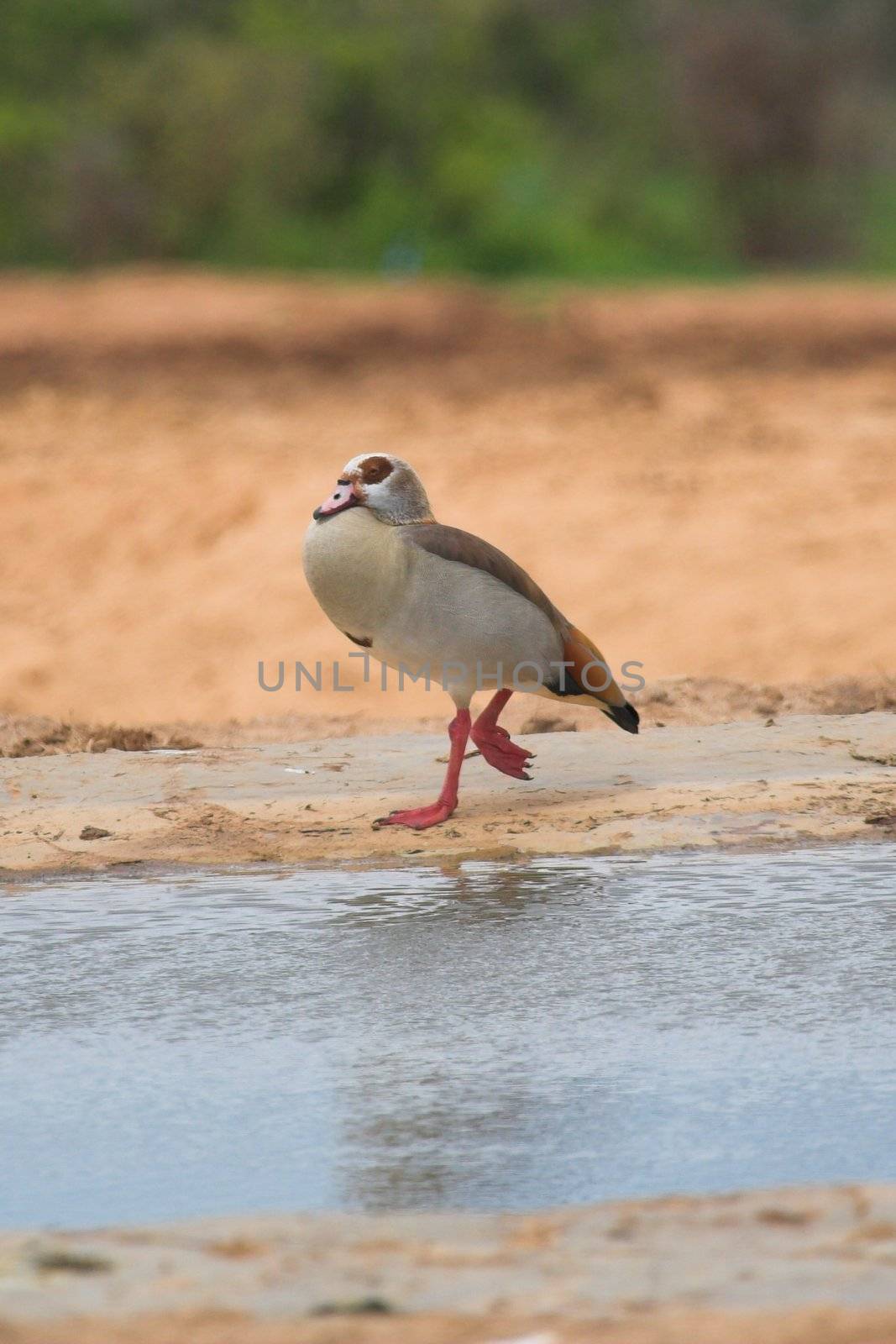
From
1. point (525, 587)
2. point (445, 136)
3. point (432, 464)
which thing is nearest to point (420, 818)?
point (525, 587)

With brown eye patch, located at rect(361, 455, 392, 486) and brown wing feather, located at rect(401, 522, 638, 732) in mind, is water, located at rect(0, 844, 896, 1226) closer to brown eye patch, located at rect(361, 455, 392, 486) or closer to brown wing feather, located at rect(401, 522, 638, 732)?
brown wing feather, located at rect(401, 522, 638, 732)

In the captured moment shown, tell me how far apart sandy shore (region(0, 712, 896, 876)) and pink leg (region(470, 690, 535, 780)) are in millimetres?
99

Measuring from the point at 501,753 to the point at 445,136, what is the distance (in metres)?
13.5

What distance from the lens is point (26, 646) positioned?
1040 cm

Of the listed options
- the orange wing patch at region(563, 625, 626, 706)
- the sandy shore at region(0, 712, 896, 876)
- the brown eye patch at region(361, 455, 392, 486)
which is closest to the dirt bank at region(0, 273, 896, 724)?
the sandy shore at region(0, 712, 896, 876)

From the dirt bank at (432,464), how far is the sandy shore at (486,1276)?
6.10 meters

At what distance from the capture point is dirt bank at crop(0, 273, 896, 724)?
10094mm

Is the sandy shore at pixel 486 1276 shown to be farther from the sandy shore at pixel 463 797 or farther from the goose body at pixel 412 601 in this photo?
the goose body at pixel 412 601

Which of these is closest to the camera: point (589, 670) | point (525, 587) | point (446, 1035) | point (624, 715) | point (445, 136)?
point (446, 1035)

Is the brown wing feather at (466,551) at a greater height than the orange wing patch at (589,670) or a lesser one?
greater

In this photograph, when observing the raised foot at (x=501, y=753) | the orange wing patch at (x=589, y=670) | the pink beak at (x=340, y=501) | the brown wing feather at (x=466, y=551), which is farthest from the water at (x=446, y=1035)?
the pink beak at (x=340, y=501)

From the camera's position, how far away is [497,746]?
212 inches

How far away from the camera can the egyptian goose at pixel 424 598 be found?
503 centimetres

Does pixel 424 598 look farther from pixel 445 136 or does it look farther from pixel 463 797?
pixel 445 136
